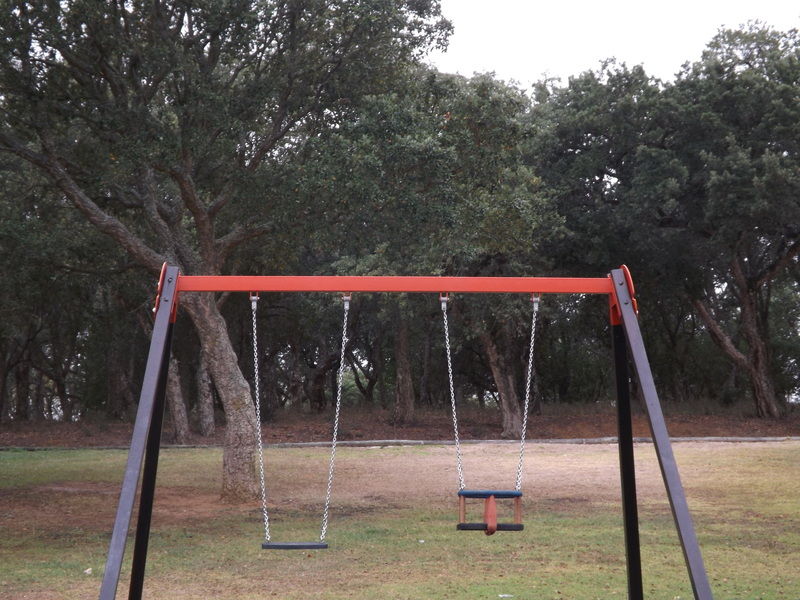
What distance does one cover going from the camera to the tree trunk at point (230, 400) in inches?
497

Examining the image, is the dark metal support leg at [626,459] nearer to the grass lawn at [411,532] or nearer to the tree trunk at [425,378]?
the grass lawn at [411,532]

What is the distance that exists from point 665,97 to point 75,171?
15.2 meters

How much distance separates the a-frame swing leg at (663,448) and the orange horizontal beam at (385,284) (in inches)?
6.9

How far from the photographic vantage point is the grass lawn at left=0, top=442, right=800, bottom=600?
7.52 m

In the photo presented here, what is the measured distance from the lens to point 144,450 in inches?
196

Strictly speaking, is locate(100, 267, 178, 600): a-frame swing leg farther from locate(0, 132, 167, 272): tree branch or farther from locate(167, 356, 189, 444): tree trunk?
locate(167, 356, 189, 444): tree trunk

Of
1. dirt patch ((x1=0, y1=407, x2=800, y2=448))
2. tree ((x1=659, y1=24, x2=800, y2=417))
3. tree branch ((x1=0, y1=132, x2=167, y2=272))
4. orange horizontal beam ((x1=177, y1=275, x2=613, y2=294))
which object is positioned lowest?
dirt patch ((x1=0, y1=407, x2=800, y2=448))

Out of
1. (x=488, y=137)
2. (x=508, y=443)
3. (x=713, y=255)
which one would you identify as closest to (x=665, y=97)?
(x=713, y=255)

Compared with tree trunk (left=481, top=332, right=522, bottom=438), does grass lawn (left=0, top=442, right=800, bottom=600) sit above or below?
below

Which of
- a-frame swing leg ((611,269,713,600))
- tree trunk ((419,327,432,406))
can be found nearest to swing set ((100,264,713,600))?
a-frame swing leg ((611,269,713,600))

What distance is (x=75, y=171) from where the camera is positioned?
A: 13359mm

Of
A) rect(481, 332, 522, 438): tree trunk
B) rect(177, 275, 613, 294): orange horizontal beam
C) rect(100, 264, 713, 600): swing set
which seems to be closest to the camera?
rect(100, 264, 713, 600): swing set

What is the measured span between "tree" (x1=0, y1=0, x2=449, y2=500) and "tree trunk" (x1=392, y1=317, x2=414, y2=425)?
40.2 feet

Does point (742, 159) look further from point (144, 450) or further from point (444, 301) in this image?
point (144, 450)
